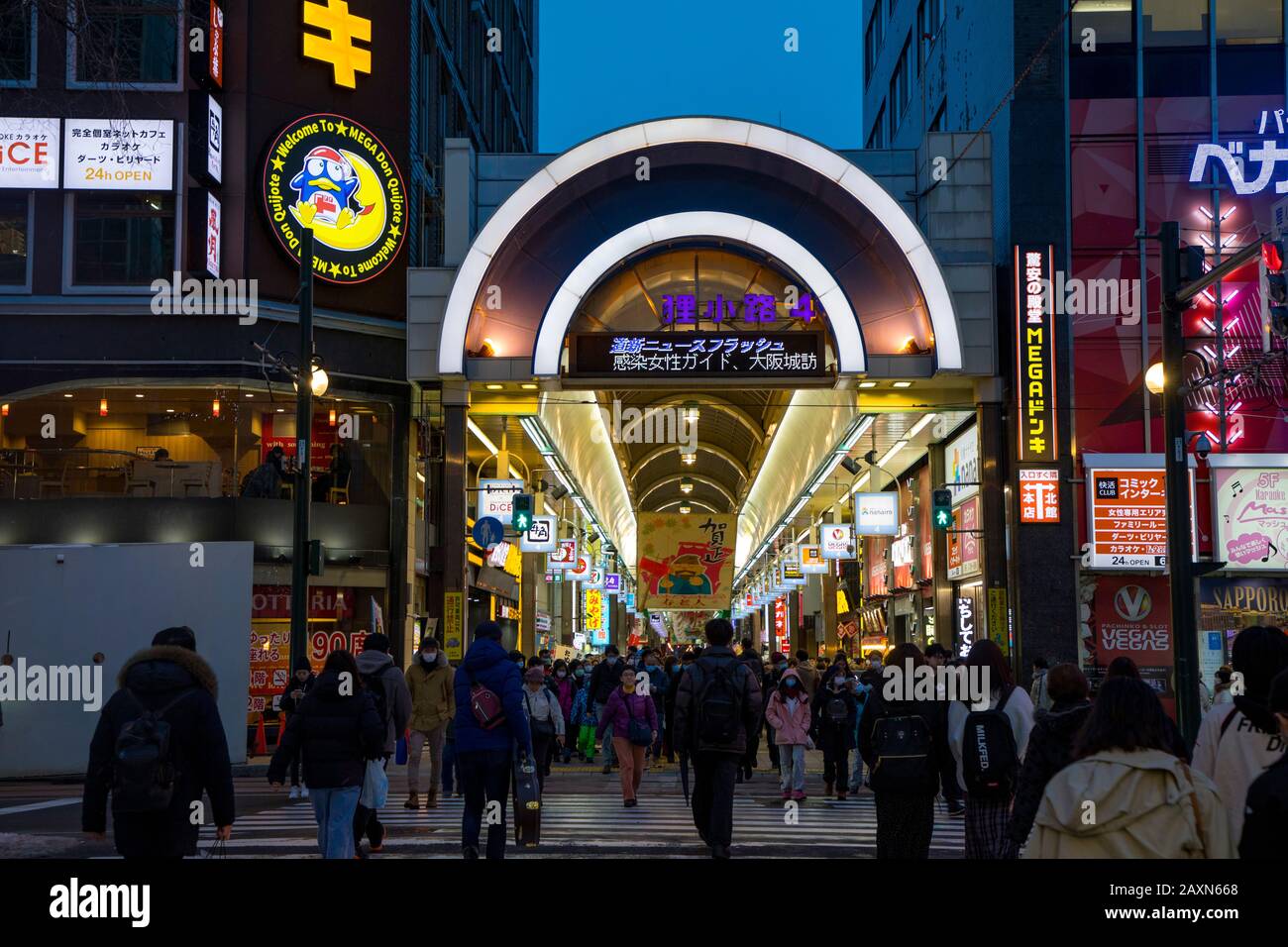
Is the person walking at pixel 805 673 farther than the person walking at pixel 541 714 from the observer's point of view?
Yes

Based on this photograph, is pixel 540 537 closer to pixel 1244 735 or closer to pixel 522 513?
pixel 522 513

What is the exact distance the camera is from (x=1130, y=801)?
5.68 m

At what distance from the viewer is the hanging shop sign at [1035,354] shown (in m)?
25.3

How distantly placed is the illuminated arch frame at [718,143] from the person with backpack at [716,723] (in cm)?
1358

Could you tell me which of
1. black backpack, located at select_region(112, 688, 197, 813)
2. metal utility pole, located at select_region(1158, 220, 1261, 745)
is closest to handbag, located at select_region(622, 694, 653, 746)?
metal utility pole, located at select_region(1158, 220, 1261, 745)

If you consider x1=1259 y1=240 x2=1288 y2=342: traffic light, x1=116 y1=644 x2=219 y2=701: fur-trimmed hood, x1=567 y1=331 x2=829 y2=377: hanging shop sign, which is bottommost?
x1=116 y1=644 x2=219 y2=701: fur-trimmed hood

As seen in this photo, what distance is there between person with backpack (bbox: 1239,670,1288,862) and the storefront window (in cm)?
2449

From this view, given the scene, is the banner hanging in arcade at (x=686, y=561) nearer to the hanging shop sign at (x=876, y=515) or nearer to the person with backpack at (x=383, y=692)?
the hanging shop sign at (x=876, y=515)

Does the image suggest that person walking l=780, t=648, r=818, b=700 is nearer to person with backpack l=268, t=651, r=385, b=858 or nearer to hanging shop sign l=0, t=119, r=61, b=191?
person with backpack l=268, t=651, r=385, b=858

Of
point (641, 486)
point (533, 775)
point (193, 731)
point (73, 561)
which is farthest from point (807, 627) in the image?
point (193, 731)

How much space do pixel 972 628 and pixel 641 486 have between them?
32410 millimetres

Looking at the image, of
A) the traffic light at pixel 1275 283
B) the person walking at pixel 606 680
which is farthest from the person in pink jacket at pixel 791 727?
the traffic light at pixel 1275 283

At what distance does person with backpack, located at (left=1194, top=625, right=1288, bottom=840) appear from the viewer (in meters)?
6.71

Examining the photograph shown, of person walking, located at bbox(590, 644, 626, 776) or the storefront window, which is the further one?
the storefront window
